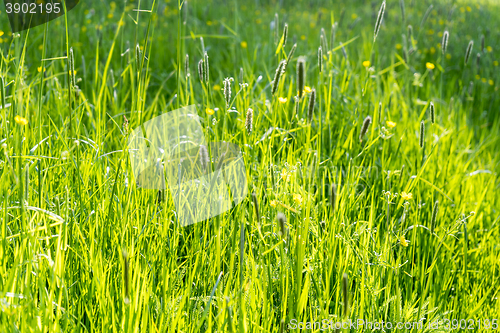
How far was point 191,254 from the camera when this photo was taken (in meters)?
1.33

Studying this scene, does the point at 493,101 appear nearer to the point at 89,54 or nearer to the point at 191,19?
the point at 191,19

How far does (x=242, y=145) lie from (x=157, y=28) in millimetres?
3072

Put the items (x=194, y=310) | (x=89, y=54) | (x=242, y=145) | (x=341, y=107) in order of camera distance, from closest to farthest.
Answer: (x=194, y=310)
(x=242, y=145)
(x=341, y=107)
(x=89, y=54)

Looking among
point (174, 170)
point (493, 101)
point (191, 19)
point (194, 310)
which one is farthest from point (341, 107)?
point (191, 19)

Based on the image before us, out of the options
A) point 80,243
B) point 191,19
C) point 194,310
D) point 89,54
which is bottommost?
point 194,310

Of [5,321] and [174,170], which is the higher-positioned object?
[174,170]

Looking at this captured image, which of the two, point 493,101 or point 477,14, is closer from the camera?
point 493,101

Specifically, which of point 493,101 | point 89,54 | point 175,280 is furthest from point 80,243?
point 493,101

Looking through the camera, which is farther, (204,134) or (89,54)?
(89,54)

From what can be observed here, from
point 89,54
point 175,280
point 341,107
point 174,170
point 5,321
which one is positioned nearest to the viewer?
point 5,321

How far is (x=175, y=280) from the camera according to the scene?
1295 mm

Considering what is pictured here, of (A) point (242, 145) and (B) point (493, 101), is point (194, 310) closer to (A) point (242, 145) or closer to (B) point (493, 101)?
(A) point (242, 145)

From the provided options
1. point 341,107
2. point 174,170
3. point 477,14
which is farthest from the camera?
point 477,14

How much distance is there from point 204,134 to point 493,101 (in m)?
2.83
